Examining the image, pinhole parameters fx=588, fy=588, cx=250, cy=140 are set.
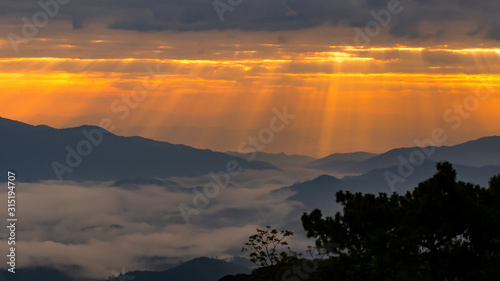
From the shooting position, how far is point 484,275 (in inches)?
1267

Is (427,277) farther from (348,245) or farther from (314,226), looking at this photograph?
(314,226)

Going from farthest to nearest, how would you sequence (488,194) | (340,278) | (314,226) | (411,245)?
(314,226)
(340,278)
(488,194)
(411,245)

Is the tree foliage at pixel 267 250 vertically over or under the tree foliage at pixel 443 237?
over

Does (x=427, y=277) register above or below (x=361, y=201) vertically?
below

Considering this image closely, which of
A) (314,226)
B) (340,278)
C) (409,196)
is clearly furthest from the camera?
(314,226)

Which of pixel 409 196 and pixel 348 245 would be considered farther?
pixel 348 245

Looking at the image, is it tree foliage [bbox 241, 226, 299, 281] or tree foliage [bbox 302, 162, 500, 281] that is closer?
tree foliage [bbox 302, 162, 500, 281]

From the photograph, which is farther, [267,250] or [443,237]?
[267,250]

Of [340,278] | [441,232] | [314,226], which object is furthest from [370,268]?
[314,226]

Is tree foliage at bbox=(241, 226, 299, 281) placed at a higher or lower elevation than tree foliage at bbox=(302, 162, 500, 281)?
higher

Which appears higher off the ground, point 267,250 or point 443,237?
point 267,250

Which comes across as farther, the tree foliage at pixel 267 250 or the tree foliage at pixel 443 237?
the tree foliage at pixel 267 250

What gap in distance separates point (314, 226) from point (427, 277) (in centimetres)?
2092

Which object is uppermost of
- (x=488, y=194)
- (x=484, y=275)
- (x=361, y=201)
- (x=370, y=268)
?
(x=361, y=201)
